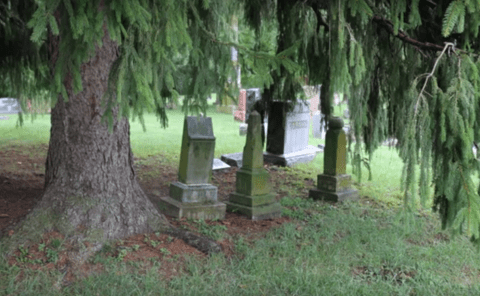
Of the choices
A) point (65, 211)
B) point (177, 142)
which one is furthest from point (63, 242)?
point (177, 142)

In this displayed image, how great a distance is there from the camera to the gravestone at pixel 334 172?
22.9 ft

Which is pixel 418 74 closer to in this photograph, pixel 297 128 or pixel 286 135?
pixel 286 135

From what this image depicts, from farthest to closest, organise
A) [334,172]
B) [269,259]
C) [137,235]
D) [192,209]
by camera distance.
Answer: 1. [334,172]
2. [192,209]
3. [137,235]
4. [269,259]

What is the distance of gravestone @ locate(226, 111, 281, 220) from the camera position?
5.93 metres

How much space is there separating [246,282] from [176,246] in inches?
34.1

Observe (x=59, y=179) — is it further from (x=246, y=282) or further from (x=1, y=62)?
(x=1, y=62)

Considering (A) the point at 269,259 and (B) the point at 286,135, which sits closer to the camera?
(A) the point at 269,259

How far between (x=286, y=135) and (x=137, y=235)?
5.42m

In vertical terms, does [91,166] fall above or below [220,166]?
above

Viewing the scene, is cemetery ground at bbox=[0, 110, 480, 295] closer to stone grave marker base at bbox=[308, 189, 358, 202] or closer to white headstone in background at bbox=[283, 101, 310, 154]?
stone grave marker base at bbox=[308, 189, 358, 202]

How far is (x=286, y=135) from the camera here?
9.47 meters

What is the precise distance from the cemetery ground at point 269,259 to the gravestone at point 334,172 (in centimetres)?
31

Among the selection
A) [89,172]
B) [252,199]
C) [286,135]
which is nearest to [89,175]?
[89,172]

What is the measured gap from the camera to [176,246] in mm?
4461
